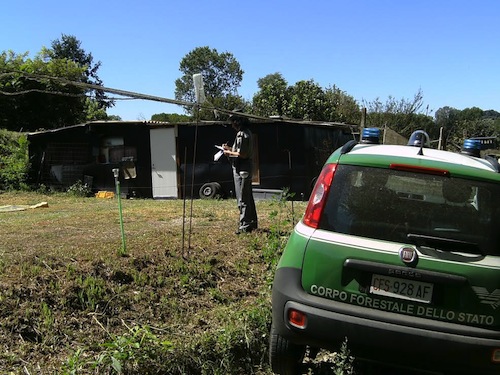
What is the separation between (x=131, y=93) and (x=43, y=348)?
9.34 feet

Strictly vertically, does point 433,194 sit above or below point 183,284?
above

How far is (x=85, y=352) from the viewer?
354 centimetres

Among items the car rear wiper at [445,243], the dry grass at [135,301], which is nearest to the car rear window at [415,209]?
the car rear wiper at [445,243]

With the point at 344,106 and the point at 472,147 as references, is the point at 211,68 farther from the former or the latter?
the point at 472,147

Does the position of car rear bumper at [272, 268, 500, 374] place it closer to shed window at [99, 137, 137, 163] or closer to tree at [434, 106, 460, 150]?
shed window at [99, 137, 137, 163]

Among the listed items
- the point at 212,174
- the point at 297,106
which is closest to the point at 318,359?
the point at 212,174

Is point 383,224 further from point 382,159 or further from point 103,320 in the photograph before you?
point 103,320

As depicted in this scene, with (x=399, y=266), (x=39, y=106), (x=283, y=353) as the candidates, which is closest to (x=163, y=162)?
(x=39, y=106)

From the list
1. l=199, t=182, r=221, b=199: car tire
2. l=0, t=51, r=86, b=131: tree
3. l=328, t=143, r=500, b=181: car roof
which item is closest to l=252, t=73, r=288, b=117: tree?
l=0, t=51, r=86, b=131: tree

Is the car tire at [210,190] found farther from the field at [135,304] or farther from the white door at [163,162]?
the field at [135,304]

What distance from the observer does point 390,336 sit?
2859 millimetres

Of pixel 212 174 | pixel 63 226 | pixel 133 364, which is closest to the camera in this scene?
pixel 133 364

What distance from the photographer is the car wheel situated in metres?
3.33

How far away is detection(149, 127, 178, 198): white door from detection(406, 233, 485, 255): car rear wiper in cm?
1528
